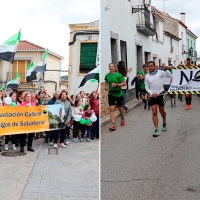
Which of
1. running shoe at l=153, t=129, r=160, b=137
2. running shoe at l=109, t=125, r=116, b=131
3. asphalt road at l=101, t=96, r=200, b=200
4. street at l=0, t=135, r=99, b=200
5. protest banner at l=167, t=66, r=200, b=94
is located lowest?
street at l=0, t=135, r=99, b=200

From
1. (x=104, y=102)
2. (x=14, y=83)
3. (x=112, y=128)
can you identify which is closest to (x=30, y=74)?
(x=14, y=83)

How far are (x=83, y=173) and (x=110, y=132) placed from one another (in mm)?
1280

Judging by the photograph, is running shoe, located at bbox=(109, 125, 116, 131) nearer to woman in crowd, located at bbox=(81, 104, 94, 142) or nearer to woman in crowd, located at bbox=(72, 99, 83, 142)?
woman in crowd, located at bbox=(81, 104, 94, 142)

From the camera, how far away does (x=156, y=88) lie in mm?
2346

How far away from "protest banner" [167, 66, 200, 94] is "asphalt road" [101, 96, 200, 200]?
7cm

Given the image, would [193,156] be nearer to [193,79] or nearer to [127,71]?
[193,79]

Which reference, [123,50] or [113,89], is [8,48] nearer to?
[113,89]

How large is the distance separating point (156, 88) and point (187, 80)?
1.57 feet

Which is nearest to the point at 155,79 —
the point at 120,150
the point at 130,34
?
the point at 130,34

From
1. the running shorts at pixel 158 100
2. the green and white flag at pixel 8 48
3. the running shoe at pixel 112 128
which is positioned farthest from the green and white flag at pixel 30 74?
the running shoe at pixel 112 128

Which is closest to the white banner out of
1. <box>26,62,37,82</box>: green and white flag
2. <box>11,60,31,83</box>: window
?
<box>26,62,37,82</box>: green and white flag

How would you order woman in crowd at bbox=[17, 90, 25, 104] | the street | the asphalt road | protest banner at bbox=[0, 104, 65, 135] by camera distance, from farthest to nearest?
1. woman in crowd at bbox=[17, 90, 25, 104]
2. protest banner at bbox=[0, 104, 65, 135]
3. the street
4. the asphalt road

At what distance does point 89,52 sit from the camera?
2574 mm

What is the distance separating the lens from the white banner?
6.11 ft
